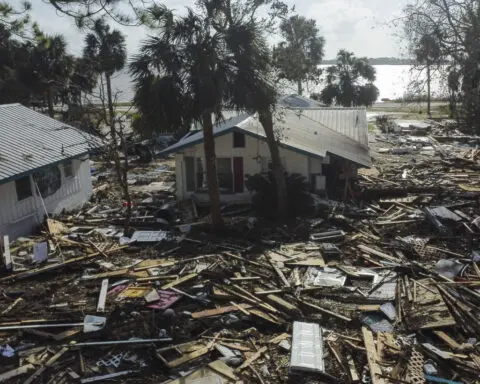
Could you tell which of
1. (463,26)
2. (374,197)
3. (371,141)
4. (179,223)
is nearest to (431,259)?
(374,197)

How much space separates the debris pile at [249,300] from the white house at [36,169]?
1103mm

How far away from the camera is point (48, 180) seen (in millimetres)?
20297

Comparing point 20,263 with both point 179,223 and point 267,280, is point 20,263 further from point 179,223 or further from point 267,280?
point 267,280

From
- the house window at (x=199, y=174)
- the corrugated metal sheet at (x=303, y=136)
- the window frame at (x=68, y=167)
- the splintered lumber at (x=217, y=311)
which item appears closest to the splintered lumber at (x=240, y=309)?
the splintered lumber at (x=217, y=311)

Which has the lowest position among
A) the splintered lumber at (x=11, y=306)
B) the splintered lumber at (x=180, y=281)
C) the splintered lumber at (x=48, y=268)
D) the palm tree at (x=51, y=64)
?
the splintered lumber at (x=11, y=306)

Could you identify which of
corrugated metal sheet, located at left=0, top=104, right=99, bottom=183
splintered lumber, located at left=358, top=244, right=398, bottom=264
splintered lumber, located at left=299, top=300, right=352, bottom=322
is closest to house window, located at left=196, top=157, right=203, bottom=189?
corrugated metal sheet, located at left=0, top=104, right=99, bottom=183

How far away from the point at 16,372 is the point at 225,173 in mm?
14757

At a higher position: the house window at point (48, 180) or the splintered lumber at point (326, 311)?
the house window at point (48, 180)

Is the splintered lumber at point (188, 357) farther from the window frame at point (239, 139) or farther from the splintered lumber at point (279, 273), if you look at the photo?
the window frame at point (239, 139)

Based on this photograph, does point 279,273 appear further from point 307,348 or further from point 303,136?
point 303,136

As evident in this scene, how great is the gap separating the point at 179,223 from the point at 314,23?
12.0 metres

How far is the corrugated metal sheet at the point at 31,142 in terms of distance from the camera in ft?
58.4

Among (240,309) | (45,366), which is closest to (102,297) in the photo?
(45,366)

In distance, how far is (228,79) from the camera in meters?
15.8
